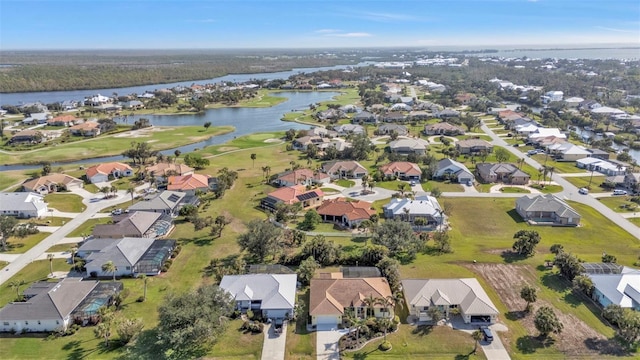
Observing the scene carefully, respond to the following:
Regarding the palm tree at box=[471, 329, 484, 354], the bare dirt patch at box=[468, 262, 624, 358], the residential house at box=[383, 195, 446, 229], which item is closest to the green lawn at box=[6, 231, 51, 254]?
the residential house at box=[383, 195, 446, 229]

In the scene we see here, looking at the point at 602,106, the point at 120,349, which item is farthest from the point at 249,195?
the point at 602,106

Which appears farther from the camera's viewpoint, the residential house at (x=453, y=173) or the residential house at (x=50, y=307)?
the residential house at (x=453, y=173)

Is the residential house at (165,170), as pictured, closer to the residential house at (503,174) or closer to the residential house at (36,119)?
the residential house at (503,174)

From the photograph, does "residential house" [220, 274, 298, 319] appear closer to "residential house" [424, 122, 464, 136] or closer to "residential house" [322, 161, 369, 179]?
"residential house" [322, 161, 369, 179]

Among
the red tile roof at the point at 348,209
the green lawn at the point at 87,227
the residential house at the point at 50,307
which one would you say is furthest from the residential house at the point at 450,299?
the green lawn at the point at 87,227

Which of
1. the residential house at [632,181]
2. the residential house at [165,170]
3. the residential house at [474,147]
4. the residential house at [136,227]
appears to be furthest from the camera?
the residential house at [474,147]

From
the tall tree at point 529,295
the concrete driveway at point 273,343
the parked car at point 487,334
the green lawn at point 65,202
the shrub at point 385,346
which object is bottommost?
the concrete driveway at point 273,343
